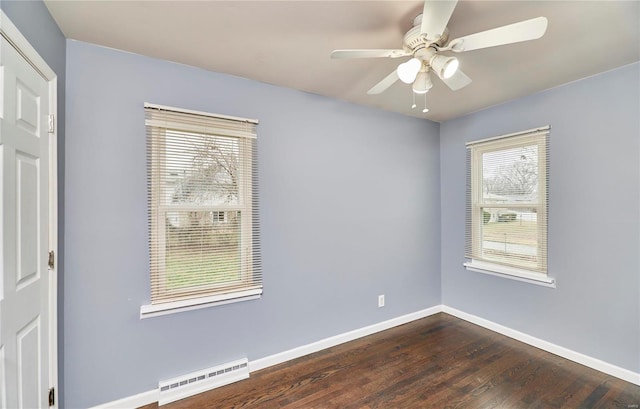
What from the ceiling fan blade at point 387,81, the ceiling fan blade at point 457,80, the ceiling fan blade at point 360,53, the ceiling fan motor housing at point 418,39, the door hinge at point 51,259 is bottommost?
the door hinge at point 51,259

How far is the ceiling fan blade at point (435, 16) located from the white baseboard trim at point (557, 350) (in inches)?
116

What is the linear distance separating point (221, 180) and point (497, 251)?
2.99 meters

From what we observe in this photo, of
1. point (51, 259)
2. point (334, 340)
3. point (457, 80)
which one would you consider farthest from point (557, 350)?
point (51, 259)

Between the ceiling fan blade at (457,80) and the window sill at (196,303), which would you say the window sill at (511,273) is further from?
the window sill at (196,303)

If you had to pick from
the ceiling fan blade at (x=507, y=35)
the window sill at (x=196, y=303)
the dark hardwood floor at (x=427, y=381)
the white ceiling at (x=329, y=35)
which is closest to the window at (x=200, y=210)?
the window sill at (x=196, y=303)

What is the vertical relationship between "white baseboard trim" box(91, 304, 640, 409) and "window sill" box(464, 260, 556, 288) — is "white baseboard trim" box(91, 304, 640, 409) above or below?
below

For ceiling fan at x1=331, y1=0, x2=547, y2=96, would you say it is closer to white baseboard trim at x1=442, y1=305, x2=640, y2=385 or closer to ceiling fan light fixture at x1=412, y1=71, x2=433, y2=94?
ceiling fan light fixture at x1=412, y1=71, x2=433, y2=94

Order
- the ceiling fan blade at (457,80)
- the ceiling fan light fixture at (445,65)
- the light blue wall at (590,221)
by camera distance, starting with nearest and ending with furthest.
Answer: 1. the ceiling fan light fixture at (445,65)
2. the ceiling fan blade at (457,80)
3. the light blue wall at (590,221)

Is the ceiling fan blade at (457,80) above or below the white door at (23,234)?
above

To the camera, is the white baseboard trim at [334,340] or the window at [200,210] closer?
the window at [200,210]

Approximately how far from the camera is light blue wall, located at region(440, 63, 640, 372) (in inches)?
84.1

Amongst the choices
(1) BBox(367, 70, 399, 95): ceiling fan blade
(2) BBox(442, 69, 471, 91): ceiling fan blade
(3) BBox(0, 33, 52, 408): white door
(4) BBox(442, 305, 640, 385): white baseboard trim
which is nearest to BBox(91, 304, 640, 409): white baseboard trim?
(4) BBox(442, 305, 640, 385): white baseboard trim

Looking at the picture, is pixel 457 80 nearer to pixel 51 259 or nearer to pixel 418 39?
pixel 418 39

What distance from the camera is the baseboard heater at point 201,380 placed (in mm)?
1936
